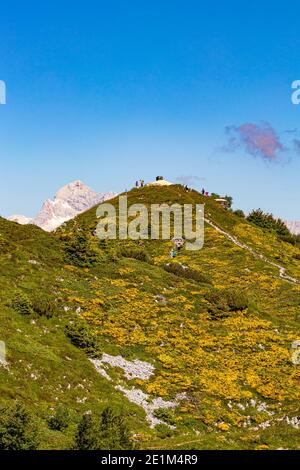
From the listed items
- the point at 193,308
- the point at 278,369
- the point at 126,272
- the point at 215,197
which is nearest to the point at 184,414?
the point at 278,369

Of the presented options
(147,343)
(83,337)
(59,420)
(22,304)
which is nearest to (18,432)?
(59,420)

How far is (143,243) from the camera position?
3219 inches

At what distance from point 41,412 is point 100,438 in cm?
653

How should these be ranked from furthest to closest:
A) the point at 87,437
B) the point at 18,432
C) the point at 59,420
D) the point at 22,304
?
the point at 22,304 → the point at 59,420 → the point at 18,432 → the point at 87,437

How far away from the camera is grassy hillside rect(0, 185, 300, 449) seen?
30.5m

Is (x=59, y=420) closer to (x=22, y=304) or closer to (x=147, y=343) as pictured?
(x=22, y=304)

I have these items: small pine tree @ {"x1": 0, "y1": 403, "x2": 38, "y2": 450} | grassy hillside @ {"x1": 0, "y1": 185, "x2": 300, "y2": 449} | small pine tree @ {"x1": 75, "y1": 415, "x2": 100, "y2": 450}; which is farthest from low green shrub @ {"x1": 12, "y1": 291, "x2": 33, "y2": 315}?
small pine tree @ {"x1": 75, "y1": 415, "x2": 100, "y2": 450}

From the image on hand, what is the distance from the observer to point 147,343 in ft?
135

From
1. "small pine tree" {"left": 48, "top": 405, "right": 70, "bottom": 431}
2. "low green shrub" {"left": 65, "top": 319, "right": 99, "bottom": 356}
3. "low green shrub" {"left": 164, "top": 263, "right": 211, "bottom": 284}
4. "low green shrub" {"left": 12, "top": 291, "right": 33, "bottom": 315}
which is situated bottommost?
"small pine tree" {"left": 48, "top": 405, "right": 70, "bottom": 431}

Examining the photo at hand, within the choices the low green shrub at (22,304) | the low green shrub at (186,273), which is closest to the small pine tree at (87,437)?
the low green shrub at (22,304)

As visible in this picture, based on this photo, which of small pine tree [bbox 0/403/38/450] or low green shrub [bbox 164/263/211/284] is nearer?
small pine tree [bbox 0/403/38/450]

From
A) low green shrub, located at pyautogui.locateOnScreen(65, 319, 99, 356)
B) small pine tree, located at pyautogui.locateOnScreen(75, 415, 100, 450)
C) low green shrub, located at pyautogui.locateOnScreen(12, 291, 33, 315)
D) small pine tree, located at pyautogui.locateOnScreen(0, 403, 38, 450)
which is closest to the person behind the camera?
small pine tree, located at pyautogui.locateOnScreen(75, 415, 100, 450)

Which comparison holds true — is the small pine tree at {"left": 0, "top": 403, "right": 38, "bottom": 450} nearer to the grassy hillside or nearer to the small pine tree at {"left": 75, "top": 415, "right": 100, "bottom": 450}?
the grassy hillside

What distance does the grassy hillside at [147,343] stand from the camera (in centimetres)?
3052
